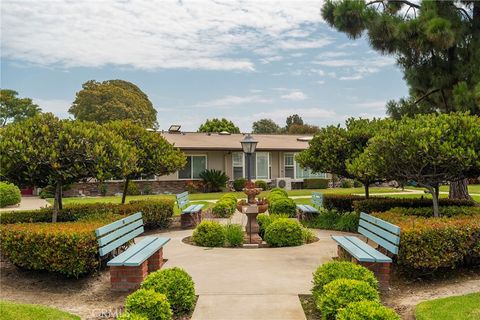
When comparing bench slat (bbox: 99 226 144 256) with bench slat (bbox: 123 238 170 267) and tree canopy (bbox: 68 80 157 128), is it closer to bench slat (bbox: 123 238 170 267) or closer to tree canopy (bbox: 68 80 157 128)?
bench slat (bbox: 123 238 170 267)

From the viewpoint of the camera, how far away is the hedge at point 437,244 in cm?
627

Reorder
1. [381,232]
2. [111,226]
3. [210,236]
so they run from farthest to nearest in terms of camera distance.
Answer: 1. [210,236]
2. [381,232]
3. [111,226]

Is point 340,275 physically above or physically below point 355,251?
below

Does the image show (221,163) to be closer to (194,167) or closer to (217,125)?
(194,167)

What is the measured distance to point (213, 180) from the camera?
2625cm

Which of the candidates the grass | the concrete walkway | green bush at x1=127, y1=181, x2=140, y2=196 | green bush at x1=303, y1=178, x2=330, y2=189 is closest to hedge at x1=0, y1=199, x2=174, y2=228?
the concrete walkway

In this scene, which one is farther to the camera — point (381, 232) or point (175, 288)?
point (381, 232)

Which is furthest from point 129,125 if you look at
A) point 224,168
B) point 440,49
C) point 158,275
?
point 224,168

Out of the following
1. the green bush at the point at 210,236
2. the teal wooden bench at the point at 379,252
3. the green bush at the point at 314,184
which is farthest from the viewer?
the green bush at the point at 314,184

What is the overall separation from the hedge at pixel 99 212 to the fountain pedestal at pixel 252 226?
2714mm

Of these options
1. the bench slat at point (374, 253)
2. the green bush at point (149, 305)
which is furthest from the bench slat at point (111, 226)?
the bench slat at point (374, 253)

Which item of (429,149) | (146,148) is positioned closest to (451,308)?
(429,149)

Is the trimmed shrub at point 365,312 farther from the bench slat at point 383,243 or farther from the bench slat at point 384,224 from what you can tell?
the bench slat at point 384,224

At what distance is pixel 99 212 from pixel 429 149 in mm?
6476
